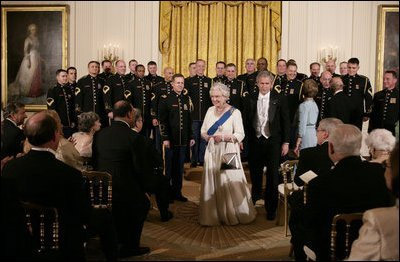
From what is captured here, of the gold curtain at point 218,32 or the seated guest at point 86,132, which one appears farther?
the gold curtain at point 218,32

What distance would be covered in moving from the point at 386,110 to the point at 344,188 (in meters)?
5.05

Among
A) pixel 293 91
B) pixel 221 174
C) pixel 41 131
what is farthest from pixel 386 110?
pixel 41 131

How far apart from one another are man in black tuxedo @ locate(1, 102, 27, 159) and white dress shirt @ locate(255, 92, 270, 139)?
2.42 metres

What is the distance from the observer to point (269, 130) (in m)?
5.64

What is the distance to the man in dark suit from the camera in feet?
14.3

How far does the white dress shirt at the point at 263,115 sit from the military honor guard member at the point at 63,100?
13.6ft

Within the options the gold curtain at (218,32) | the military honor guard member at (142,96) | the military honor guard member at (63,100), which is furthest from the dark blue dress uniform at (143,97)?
the gold curtain at (218,32)

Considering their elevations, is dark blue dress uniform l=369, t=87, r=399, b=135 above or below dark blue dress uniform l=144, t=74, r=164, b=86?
below

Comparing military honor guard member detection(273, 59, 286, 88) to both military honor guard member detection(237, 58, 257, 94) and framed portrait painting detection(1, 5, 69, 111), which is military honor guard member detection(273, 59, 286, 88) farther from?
framed portrait painting detection(1, 5, 69, 111)

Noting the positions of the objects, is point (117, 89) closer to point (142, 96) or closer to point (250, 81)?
point (142, 96)

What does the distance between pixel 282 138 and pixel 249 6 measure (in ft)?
18.8

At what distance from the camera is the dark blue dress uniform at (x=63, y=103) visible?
8695 mm

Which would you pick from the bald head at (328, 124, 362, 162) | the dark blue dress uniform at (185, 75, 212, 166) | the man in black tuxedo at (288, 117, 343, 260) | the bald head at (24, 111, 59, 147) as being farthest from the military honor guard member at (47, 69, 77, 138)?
the bald head at (328, 124, 362, 162)

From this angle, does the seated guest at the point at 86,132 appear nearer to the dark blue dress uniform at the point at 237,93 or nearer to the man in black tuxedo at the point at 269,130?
the man in black tuxedo at the point at 269,130
